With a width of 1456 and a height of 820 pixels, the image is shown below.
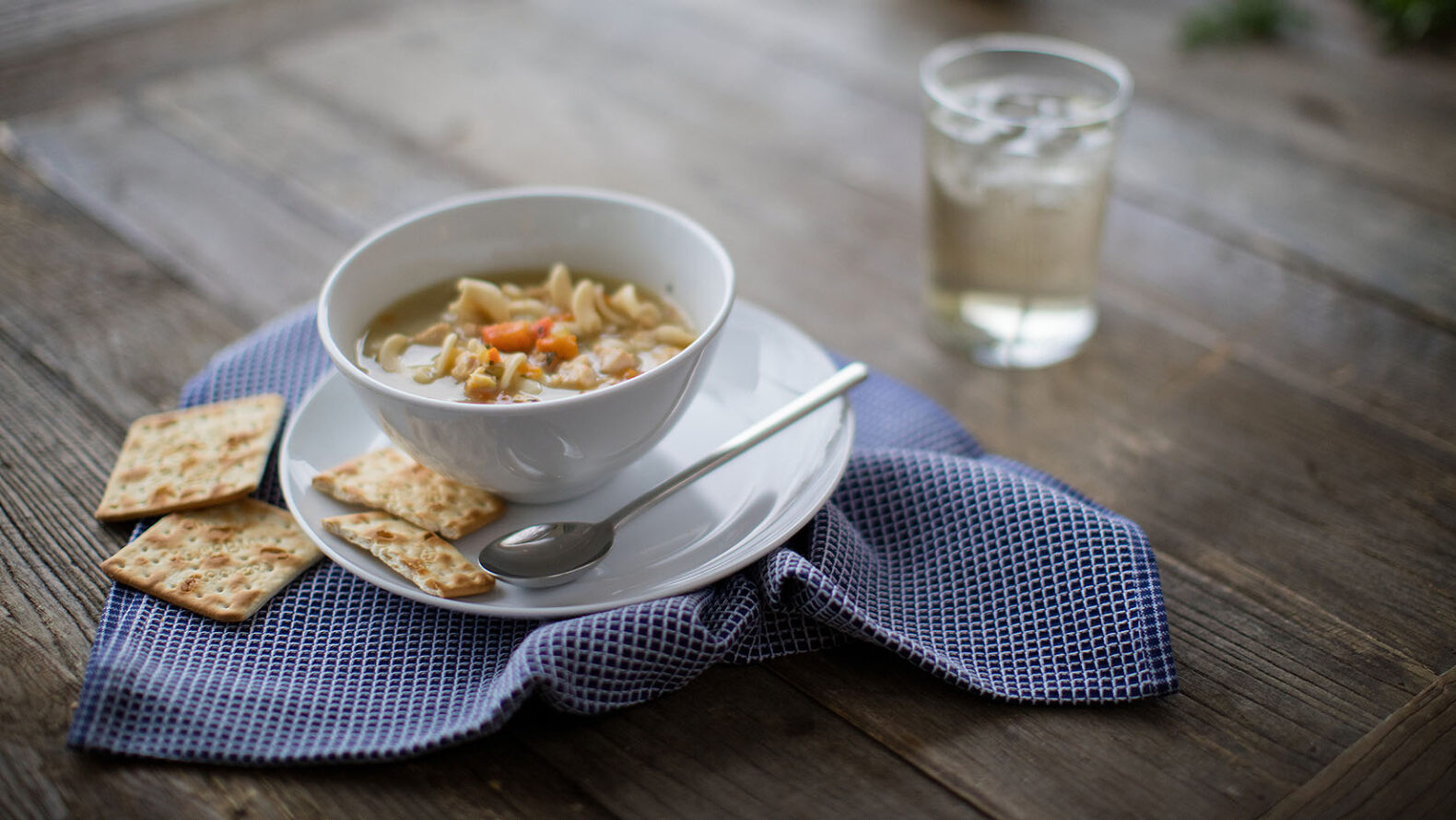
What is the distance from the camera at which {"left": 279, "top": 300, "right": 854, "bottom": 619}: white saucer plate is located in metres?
1.27

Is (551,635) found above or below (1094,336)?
above

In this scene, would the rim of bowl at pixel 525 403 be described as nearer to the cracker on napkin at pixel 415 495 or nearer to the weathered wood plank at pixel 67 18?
the cracker on napkin at pixel 415 495

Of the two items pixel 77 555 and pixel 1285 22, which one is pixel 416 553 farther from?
pixel 1285 22

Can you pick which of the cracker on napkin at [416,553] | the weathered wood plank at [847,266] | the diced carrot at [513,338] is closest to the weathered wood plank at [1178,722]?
the weathered wood plank at [847,266]

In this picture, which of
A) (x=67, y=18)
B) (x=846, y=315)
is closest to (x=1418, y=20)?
(x=846, y=315)

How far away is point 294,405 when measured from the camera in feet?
5.41

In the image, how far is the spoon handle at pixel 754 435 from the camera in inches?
53.9

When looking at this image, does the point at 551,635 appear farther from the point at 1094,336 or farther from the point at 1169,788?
the point at 1094,336

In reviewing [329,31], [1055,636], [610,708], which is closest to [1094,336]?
[1055,636]

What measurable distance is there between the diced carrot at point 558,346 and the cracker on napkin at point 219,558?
13.8 inches

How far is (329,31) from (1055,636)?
7.71 feet

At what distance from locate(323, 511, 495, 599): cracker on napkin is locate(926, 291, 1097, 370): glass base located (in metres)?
0.95

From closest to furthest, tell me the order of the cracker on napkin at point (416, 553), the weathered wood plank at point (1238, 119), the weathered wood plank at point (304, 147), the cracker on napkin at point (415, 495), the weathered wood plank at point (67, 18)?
the cracker on napkin at point (416, 553)
the cracker on napkin at point (415, 495)
the weathered wood plank at point (1238, 119)
the weathered wood plank at point (304, 147)
the weathered wood plank at point (67, 18)

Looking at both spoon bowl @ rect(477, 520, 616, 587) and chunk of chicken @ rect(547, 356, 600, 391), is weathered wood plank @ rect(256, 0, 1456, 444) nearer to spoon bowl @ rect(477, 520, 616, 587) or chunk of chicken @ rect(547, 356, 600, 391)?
chunk of chicken @ rect(547, 356, 600, 391)
